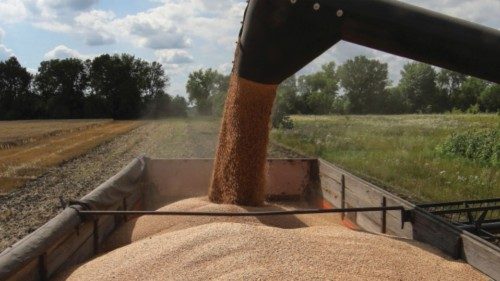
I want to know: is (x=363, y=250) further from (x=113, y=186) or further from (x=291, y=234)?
(x=113, y=186)

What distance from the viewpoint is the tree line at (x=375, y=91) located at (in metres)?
68.8

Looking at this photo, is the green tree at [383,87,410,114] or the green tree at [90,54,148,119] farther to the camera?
the green tree at [383,87,410,114]

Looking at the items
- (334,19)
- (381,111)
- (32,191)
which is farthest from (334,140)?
(381,111)

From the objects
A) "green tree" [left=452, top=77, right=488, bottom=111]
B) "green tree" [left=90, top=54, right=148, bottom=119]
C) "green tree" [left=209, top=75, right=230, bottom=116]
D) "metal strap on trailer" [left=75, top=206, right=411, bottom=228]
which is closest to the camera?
"metal strap on trailer" [left=75, top=206, right=411, bottom=228]

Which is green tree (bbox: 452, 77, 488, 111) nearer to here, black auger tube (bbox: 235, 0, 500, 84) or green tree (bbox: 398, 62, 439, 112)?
green tree (bbox: 398, 62, 439, 112)

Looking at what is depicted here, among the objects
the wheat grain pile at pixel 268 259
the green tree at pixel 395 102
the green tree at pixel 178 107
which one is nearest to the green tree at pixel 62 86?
the green tree at pixel 178 107

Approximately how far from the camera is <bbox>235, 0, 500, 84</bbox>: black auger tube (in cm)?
296

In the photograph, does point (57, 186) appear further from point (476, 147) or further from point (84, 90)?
point (84, 90)

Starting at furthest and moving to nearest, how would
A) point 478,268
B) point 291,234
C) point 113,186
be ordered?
point 113,186 → point 291,234 → point 478,268

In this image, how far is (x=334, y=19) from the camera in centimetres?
339

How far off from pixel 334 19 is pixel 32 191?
1027 centimetres

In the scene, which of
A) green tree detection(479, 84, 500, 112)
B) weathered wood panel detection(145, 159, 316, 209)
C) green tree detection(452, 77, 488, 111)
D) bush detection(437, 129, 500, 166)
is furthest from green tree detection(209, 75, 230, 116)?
green tree detection(452, 77, 488, 111)

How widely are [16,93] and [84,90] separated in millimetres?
8796

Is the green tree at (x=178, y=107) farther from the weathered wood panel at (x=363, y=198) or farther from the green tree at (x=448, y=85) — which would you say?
the weathered wood panel at (x=363, y=198)
